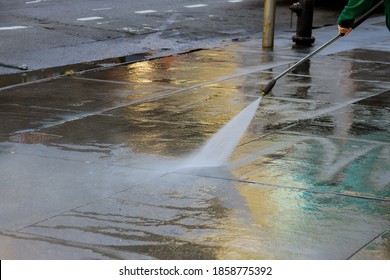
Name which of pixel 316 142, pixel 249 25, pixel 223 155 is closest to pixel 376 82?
pixel 316 142

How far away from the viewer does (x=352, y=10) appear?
23.7 feet

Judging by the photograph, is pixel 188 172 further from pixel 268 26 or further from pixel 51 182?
pixel 268 26

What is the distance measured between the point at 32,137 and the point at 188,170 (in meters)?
1.64

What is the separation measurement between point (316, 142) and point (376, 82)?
362cm

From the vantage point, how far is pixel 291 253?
4.96 m

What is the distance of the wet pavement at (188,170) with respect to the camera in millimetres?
5160

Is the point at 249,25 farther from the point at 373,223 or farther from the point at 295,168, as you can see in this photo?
the point at 373,223

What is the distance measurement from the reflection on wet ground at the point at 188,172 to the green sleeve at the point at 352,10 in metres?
1.00

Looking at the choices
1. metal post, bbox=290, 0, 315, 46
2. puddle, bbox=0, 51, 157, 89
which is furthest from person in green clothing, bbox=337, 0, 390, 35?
metal post, bbox=290, 0, 315, 46

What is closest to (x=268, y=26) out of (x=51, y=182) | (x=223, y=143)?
(x=223, y=143)

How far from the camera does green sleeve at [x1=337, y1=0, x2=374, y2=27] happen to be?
7121 mm

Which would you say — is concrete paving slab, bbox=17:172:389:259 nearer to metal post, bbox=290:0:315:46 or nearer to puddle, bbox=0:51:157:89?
puddle, bbox=0:51:157:89

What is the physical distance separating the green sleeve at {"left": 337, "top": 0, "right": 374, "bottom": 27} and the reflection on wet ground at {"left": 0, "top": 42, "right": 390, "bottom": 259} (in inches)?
39.5
